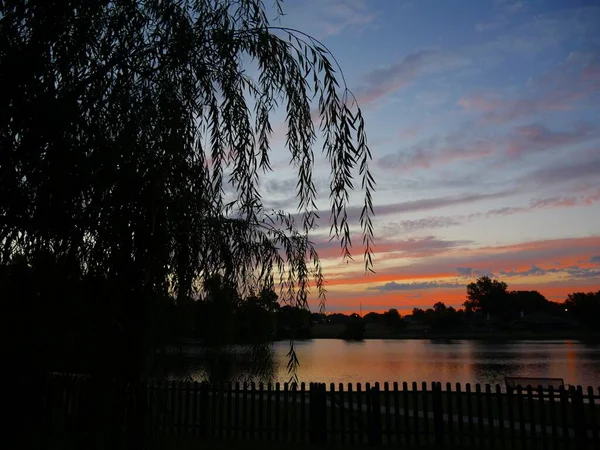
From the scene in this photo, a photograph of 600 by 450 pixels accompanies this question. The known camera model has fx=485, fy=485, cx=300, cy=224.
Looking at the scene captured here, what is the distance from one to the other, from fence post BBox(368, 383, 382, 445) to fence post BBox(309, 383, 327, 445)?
3.27 ft

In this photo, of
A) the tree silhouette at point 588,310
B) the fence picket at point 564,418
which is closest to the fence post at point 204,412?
the fence picket at point 564,418

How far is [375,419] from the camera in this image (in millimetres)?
10422

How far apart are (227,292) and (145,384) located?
1613 mm

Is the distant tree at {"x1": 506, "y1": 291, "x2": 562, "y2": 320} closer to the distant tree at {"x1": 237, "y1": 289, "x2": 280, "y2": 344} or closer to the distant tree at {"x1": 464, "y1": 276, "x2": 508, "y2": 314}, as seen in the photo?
the distant tree at {"x1": 464, "y1": 276, "x2": 508, "y2": 314}

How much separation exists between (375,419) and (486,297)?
586 feet

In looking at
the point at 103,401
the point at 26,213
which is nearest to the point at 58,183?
the point at 26,213

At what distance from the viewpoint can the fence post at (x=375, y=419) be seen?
10289mm

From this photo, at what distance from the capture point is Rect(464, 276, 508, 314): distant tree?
562ft

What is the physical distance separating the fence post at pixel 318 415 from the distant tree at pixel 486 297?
575ft

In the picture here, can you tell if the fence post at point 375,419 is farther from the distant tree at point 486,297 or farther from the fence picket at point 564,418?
the distant tree at point 486,297

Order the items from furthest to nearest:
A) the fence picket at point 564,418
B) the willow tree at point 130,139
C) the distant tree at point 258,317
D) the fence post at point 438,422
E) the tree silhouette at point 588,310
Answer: the tree silhouette at point 588,310
the fence post at point 438,422
the fence picket at point 564,418
the distant tree at point 258,317
the willow tree at point 130,139

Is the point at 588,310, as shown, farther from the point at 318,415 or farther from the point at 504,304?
the point at 318,415

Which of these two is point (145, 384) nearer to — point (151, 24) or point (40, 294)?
point (40, 294)

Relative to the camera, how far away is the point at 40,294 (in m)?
3.29
